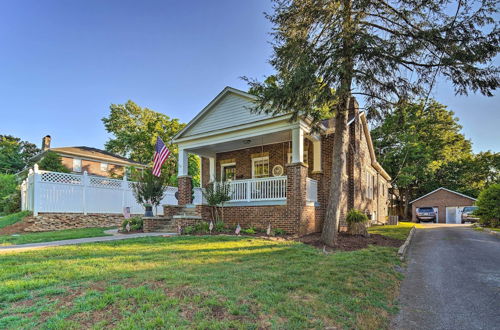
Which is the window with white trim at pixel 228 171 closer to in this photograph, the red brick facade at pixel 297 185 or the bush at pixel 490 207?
the red brick facade at pixel 297 185

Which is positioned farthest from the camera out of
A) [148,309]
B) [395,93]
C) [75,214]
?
[75,214]

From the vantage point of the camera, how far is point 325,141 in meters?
11.9

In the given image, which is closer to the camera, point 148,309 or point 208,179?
point 148,309

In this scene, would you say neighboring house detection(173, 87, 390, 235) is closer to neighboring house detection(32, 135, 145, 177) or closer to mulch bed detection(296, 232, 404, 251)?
mulch bed detection(296, 232, 404, 251)

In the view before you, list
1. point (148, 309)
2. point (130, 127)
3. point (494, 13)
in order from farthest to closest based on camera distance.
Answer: point (130, 127), point (494, 13), point (148, 309)

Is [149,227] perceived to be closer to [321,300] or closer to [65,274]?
[65,274]

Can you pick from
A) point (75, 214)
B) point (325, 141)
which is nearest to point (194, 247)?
point (325, 141)

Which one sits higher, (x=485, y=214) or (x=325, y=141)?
(x=325, y=141)

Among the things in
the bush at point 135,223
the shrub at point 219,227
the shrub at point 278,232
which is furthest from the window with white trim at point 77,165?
the shrub at point 278,232

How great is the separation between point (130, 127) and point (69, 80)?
15.3m

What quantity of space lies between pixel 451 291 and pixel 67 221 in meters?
14.9

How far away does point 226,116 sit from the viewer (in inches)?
483

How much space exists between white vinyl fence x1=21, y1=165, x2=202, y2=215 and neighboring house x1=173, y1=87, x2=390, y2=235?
92.3 inches

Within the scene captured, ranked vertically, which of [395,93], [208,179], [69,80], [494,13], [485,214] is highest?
[69,80]
